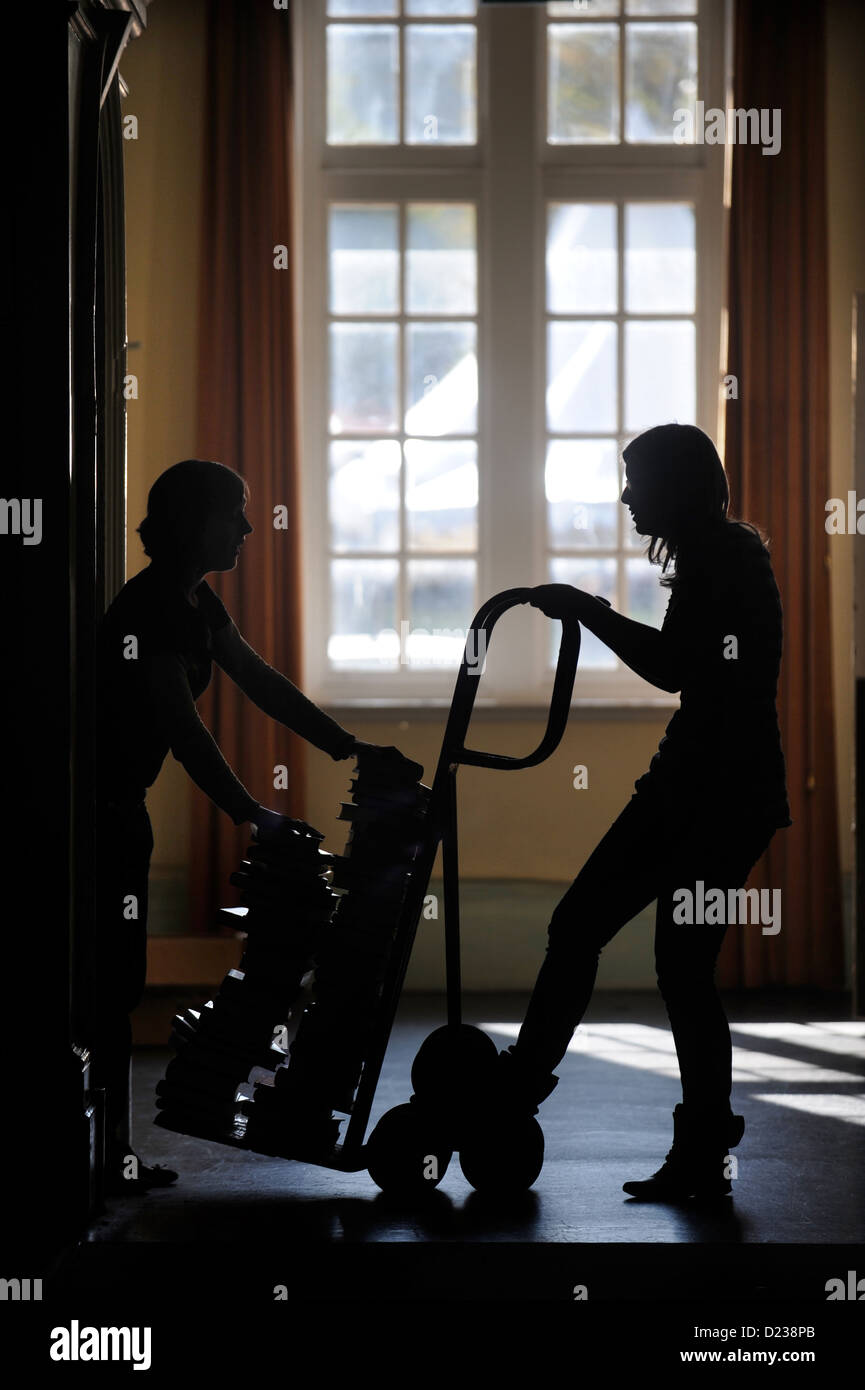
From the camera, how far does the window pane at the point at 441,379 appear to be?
16.9 feet

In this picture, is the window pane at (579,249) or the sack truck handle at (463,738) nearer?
the sack truck handle at (463,738)

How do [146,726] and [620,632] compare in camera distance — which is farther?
[146,726]

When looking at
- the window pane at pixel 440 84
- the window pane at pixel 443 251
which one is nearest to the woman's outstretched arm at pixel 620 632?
the window pane at pixel 443 251

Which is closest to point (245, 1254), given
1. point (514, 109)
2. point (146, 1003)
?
point (146, 1003)

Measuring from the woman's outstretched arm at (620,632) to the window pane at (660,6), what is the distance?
142 inches

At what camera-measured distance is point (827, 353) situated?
490cm

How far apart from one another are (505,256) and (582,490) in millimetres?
943

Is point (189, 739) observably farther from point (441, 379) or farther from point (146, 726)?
point (441, 379)

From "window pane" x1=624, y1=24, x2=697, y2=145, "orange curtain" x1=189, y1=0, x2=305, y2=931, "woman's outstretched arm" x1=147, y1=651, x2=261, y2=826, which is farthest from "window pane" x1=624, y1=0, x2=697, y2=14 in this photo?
"woman's outstretched arm" x1=147, y1=651, x2=261, y2=826

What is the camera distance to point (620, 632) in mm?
2428

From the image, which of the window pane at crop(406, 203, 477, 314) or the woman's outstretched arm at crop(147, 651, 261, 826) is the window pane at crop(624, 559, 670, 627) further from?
the woman's outstretched arm at crop(147, 651, 261, 826)

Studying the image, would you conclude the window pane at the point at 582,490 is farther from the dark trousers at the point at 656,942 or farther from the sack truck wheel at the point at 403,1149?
the sack truck wheel at the point at 403,1149

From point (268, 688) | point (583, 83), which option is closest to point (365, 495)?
point (583, 83)
